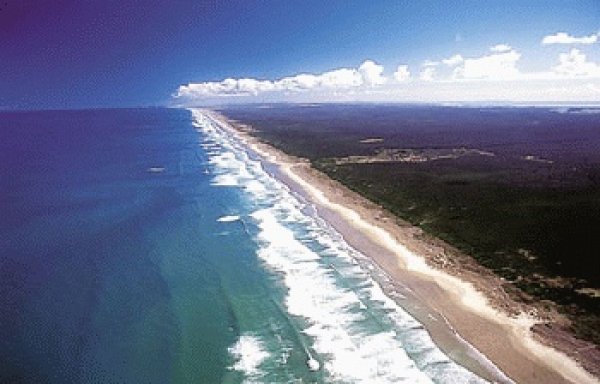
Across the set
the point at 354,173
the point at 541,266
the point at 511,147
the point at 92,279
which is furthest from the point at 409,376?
the point at 511,147

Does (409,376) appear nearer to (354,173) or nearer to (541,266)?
(541,266)

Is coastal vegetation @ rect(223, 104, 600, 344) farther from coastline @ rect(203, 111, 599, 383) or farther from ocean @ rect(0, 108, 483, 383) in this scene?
ocean @ rect(0, 108, 483, 383)

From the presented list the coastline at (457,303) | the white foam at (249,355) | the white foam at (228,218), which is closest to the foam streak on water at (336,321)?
the white foam at (249,355)

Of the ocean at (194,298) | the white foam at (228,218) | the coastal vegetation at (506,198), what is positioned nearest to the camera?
the ocean at (194,298)

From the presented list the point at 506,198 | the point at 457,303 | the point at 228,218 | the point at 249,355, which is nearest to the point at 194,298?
the point at 249,355

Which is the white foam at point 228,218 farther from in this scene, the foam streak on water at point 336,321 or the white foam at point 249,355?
the white foam at point 249,355
